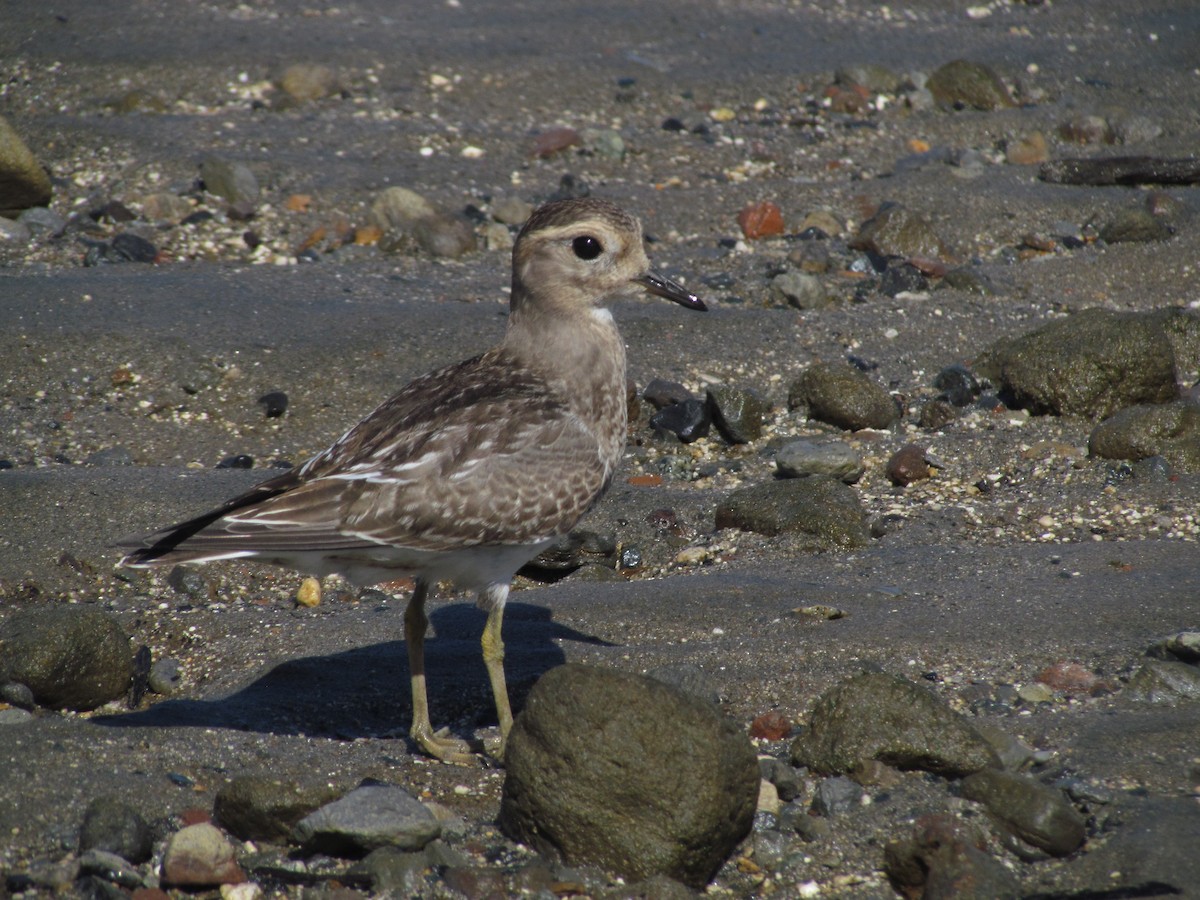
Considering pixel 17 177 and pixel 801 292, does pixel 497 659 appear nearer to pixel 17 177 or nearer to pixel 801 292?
pixel 801 292

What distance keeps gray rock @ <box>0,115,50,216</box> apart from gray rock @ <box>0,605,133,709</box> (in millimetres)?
4615

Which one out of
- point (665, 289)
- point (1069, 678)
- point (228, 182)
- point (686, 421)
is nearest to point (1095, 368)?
point (686, 421)

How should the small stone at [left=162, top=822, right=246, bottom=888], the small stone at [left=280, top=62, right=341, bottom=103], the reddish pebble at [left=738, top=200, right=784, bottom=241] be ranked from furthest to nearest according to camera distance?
the small stone at [left=280, top=62, right=341, bottom=103] → the reddish pebble at [left=738, top=200, right=784, bottom=241] → the small stone at [left=162, top=822, right=246, bottom=888]

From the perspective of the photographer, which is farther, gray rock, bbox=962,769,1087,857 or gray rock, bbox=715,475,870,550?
gray rock, bbox=715,475,870,550

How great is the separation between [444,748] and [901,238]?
5676 millimetres

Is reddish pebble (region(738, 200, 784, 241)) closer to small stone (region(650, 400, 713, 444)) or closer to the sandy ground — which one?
the sandy ground

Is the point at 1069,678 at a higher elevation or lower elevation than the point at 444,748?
higher

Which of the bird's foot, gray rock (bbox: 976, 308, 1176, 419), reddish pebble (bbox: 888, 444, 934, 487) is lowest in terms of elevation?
the bird's foot

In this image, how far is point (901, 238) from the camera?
882 cm

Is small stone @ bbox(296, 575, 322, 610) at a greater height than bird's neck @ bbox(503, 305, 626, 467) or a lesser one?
lesser

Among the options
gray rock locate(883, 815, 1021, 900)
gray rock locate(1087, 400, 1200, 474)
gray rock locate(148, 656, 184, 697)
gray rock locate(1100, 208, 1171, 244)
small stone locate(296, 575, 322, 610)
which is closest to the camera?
gray rock locate(883, 815, 1021, 900)

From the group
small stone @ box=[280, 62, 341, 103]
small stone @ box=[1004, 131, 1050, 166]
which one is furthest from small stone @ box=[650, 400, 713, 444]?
small stone @ box=[280, 62, 341, 103]

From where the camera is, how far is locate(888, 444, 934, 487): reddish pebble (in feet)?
21.2

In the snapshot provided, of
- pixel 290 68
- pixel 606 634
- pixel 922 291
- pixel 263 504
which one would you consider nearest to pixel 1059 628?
pixel 606 634
